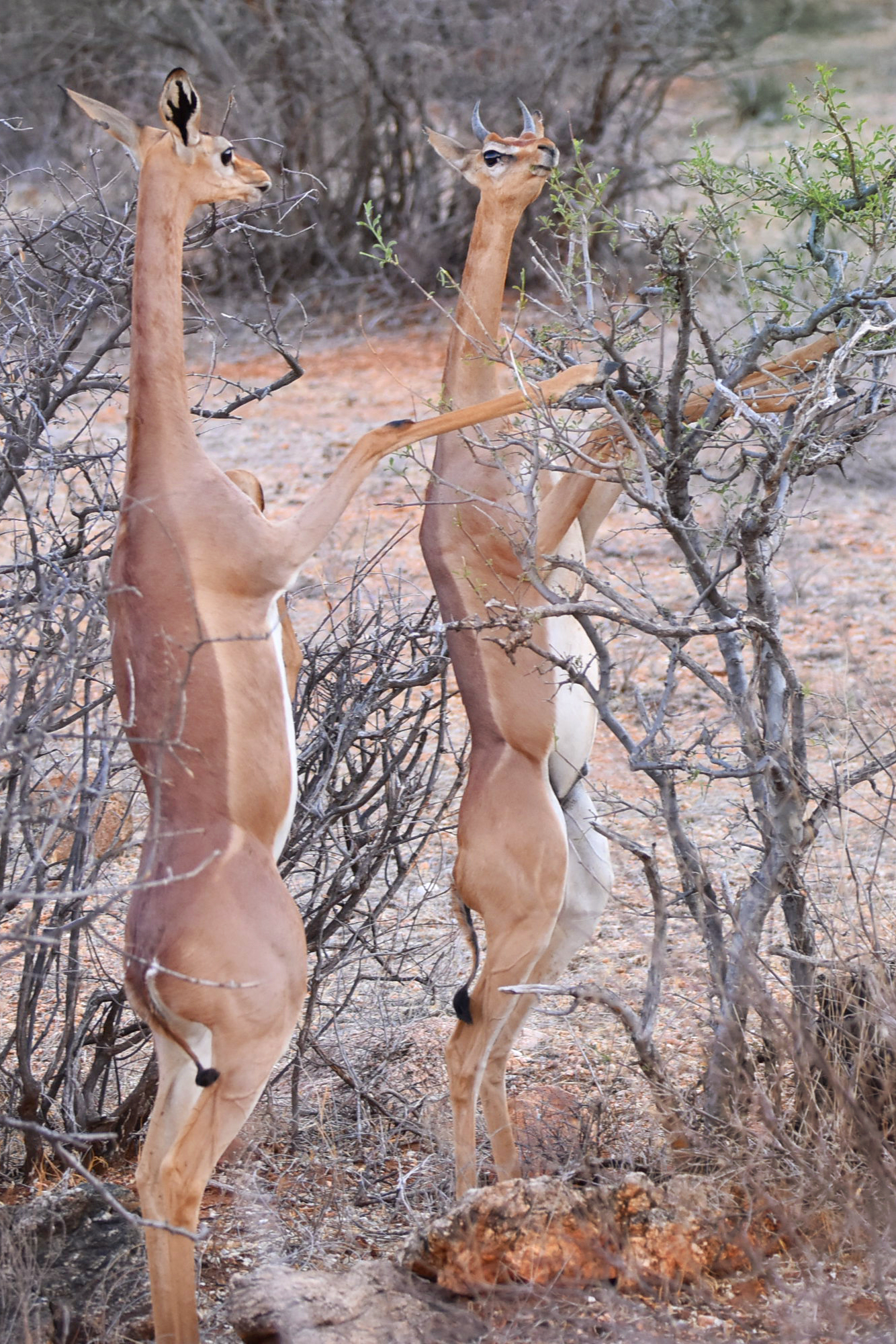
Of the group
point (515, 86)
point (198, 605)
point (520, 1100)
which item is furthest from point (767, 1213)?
point (515, 86)

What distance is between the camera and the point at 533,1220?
125 inches

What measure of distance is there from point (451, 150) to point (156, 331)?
160 centimetres

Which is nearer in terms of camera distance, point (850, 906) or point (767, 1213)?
point (767, 1213)

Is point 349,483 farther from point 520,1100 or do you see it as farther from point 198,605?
point 520,1100

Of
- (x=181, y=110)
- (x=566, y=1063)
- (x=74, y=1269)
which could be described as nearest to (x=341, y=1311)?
(x=74, y=1269)

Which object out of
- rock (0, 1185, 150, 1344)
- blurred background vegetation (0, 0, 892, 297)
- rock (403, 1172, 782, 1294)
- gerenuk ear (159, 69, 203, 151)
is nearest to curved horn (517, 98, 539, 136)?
gerenuk ear (159, 69, 203, 151)

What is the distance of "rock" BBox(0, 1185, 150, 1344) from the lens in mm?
3188

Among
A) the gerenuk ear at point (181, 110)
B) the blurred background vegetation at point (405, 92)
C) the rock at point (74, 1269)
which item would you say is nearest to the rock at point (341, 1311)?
Result: the rock at point (74, 1269)

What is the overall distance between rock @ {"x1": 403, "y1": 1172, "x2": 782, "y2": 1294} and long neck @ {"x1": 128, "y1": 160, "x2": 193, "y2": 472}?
1826 mm

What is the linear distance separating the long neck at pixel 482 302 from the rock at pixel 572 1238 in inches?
85.4

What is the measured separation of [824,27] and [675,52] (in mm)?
9277

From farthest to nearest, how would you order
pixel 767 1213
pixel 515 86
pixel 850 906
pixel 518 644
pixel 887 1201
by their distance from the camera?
pixel 515 86
pixel 850 906
pixel 767 1213
pixel 518 644
pixel 887 1201

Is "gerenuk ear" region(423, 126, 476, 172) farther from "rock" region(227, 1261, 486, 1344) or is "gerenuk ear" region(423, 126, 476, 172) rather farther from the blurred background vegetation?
the blurred background vegetation

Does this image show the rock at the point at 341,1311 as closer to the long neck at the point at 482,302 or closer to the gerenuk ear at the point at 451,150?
the long neck at the point at 482,302
